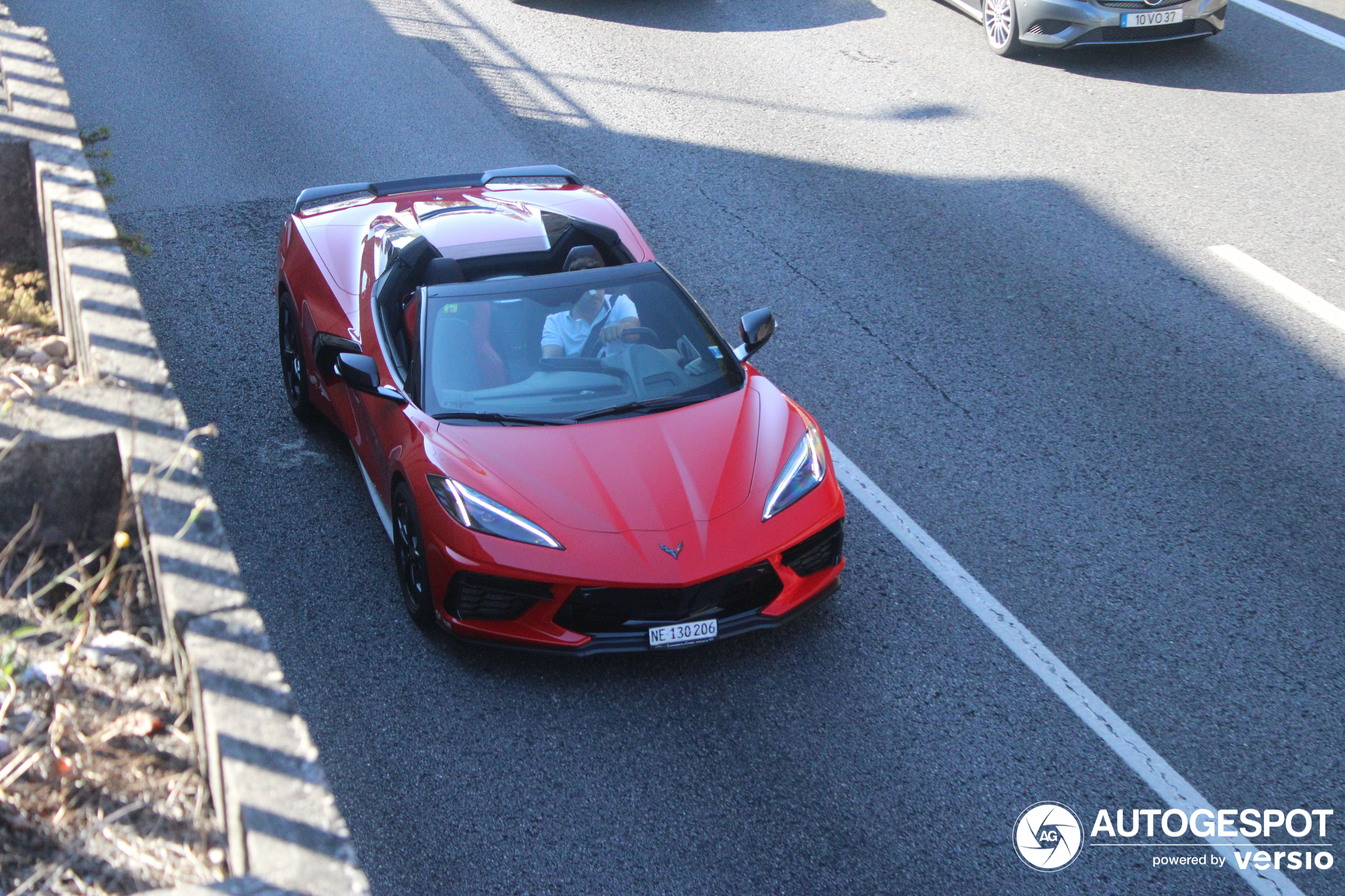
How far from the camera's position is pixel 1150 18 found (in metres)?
11.8

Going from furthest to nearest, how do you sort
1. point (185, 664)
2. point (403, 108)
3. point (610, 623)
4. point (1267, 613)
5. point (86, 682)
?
point (403, 108)
point (1267, 613)
point (610, 623)
point (86, 682)
point (185, 664)

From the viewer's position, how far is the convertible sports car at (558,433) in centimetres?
489

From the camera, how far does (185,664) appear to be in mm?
3885

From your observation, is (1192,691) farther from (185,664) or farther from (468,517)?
(185,664)

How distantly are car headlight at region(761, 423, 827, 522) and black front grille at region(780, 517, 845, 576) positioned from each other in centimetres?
18

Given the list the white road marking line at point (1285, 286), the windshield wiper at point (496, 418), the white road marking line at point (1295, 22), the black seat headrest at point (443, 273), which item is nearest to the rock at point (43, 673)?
the windshield wiper at point (496, 418)

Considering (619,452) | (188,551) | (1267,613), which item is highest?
(188,551)

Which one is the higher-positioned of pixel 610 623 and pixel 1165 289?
pixel 610 623

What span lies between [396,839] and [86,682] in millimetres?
1234

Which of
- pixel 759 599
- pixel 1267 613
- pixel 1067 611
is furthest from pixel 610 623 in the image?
pixel 1267 613

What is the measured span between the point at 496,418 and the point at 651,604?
1138 mm

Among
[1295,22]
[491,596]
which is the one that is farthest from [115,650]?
[1295,22]

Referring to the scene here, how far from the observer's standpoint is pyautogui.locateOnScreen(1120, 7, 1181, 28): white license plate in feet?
38.7

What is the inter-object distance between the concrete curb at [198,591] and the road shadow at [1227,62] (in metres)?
9.77
